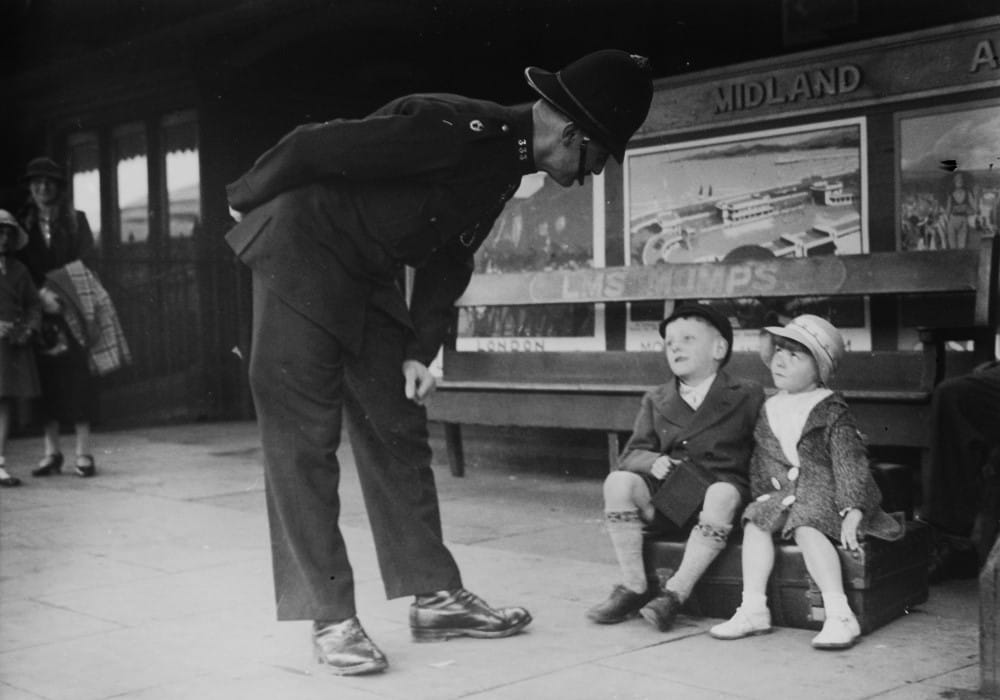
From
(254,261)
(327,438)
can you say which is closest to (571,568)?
(327,438)

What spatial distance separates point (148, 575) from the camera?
464 cm

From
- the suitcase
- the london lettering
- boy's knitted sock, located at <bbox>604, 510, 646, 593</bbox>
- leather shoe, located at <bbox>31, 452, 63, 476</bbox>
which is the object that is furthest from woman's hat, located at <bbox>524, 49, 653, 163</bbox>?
leather shoe, located at <bbox>31, 452, 63, 476</bbox>

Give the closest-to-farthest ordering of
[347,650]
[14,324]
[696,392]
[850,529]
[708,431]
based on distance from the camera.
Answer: [347,650], [850,529], [708,431], [696,392], [14,324]

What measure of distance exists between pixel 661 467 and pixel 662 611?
1.48ft

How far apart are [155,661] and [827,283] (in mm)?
3872

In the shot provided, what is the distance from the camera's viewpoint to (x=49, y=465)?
777 centimetres

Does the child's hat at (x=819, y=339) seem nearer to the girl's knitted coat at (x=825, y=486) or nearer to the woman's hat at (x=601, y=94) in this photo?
the girl's knitted coat at (x=825, y=486)

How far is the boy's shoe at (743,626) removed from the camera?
350 centimetres

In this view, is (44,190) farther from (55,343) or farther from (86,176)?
(86,176)

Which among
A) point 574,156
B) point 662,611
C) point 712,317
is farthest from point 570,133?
point 662,611

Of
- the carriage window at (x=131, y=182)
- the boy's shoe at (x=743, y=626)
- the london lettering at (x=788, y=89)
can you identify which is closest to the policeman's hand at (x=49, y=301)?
the london lettering at (x=788, y=89)

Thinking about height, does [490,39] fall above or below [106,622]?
above

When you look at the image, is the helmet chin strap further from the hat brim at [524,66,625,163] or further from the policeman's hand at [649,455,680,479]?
the policeman's hand at [649,455,680,479]

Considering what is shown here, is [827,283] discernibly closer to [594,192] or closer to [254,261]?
[594,192]
